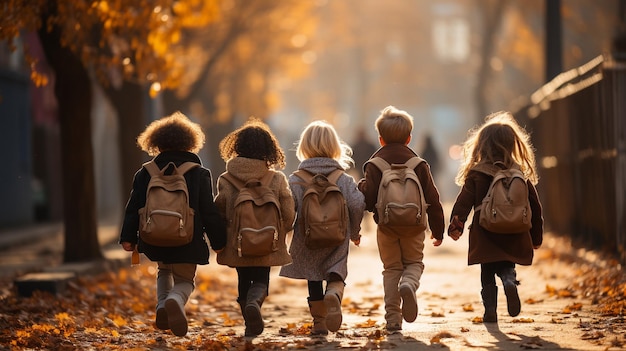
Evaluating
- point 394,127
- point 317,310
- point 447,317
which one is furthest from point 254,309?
point 447,317

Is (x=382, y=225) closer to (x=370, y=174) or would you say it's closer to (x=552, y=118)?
(x=370, y=174)

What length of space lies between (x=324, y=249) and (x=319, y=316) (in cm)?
47

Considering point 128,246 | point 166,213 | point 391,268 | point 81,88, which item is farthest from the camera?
point 81,88

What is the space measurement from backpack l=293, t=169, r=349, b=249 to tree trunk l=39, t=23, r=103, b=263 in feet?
22.1

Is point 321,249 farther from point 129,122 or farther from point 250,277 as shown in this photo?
point 129,122

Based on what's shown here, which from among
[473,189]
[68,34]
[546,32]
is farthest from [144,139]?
[546,32]

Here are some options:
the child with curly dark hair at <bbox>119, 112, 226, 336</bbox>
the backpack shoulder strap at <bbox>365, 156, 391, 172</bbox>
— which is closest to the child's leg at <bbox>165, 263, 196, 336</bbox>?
the child with curly dark hair at <bbox>119, 112, 226, 336</bbox>

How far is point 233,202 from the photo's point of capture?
356 inches

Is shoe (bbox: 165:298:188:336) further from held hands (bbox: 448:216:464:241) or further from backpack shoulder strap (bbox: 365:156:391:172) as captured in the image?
held hands (bbox: 448:216:464:241)

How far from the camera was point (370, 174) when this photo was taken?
9430 mm

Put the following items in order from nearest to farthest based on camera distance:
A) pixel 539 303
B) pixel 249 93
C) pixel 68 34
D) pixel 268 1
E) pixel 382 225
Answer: pixel 382 225
pixel 539 303
pixel 68 34
pixel 268 1
pixel 249 93

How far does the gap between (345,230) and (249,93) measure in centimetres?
2978

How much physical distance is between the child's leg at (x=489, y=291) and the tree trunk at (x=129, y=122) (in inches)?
484

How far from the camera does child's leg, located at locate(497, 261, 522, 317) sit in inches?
357
